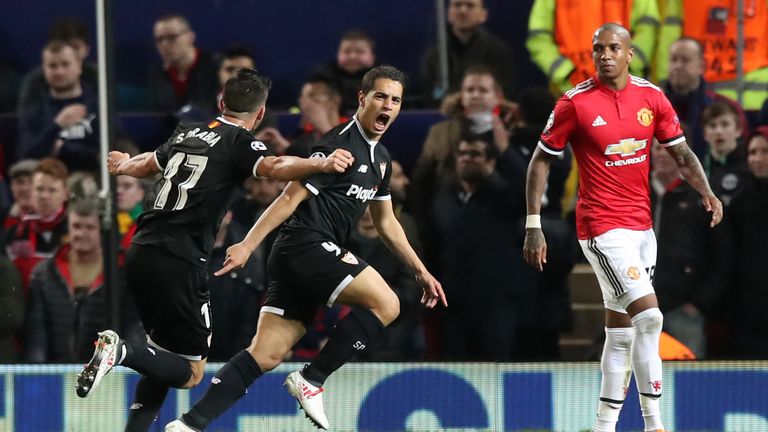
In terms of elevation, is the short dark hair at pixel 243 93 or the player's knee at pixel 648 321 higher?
the short dark hair at pixel 243 93

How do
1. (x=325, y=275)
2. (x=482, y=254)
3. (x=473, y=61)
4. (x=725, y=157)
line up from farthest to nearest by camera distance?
(x=473, y=61) < (x=482, y=254) < (x=725, y=157) < (x=325, y=275)

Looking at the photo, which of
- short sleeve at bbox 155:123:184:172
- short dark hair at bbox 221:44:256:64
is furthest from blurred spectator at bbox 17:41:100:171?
short sleeve at bbox 155:123:184:172

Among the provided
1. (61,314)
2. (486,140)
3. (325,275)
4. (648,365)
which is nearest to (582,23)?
(486,140)

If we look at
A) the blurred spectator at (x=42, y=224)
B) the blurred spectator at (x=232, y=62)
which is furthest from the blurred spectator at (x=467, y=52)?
the blurred spectator at (x=42, y=224)

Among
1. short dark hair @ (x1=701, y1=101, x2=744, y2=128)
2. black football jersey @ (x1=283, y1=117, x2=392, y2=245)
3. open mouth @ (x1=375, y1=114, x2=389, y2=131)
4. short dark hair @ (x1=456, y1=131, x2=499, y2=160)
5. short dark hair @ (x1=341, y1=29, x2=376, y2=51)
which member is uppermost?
short dark hair @ (x1=341, y1=29, x2=376, y2=51)

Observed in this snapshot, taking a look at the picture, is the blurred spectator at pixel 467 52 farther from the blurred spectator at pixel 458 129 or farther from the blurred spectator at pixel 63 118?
the blurred spectator at pixel 63 118

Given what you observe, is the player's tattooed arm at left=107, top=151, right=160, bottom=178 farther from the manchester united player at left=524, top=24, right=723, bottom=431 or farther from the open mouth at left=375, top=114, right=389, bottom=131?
the manchester united player at left=524, top=24, right=723, bottom=431

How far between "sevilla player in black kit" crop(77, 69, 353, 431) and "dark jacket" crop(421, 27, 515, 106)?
259cm

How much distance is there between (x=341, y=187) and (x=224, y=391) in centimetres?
109

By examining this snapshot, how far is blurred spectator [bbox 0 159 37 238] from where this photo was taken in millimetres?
8938

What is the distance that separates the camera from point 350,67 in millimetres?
9109

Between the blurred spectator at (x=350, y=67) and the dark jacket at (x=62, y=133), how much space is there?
55.8 inches

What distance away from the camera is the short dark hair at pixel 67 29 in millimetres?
9141

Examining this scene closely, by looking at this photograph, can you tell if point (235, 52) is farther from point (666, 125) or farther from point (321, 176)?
point (666, 125)
